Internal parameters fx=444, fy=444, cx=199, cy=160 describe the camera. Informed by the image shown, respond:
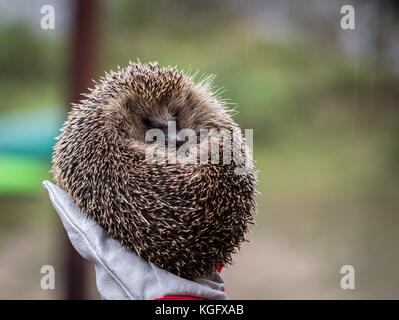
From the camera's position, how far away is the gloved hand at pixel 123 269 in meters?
1.13

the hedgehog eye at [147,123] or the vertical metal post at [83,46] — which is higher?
the vertical metal post at [83,46]

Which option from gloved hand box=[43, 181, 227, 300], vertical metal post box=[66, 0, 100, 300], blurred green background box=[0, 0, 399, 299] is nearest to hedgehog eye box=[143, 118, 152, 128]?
gloved hand box=[43, 181, 227, 300]

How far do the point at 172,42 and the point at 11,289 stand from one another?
14.1 feet

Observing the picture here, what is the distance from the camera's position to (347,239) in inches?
182

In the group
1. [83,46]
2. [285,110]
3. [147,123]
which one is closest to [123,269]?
[147,123]

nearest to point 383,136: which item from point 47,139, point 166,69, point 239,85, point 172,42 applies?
point 239,85

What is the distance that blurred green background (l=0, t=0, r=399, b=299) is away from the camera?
4211 mm

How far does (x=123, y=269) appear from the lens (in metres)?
1.15

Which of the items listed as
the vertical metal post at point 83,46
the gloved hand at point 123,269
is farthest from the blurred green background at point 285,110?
the gloved hand at point 123,269

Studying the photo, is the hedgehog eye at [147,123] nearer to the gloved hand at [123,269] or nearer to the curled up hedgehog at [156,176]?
the curled up hedgehog at [156,176]

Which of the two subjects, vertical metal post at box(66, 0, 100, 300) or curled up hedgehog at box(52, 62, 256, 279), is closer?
curled up hedgehog at box(52, 62, 256, 279)

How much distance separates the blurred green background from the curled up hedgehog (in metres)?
2.78

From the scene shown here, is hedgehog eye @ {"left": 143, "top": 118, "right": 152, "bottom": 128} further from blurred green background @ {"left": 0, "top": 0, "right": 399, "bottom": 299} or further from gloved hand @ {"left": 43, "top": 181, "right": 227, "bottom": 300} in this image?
blurred green background @ {"left": 0, "top": 0, "right": 399, "bottom": 299}

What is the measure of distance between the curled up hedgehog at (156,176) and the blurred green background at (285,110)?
2.78 m
